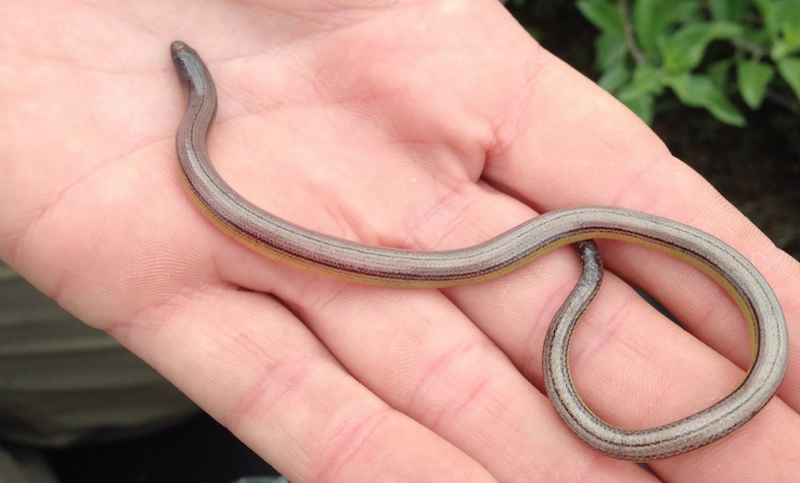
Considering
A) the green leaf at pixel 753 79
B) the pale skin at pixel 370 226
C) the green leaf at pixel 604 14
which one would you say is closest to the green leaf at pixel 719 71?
the green leaf at pixel 753 79

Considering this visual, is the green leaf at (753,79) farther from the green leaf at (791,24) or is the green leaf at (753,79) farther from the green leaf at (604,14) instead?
the green leaf at (604,14)

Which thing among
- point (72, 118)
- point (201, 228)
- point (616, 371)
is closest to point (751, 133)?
point (616, 371)

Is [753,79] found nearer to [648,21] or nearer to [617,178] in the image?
[648,21]

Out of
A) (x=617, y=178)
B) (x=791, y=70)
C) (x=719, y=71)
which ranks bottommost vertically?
(x=617, y=178)

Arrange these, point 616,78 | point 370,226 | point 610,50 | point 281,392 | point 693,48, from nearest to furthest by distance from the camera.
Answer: point 281,392
point 370,226
point 693,48
point 616,78
point 610,50

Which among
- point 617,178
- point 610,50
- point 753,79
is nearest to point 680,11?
point 610,50
